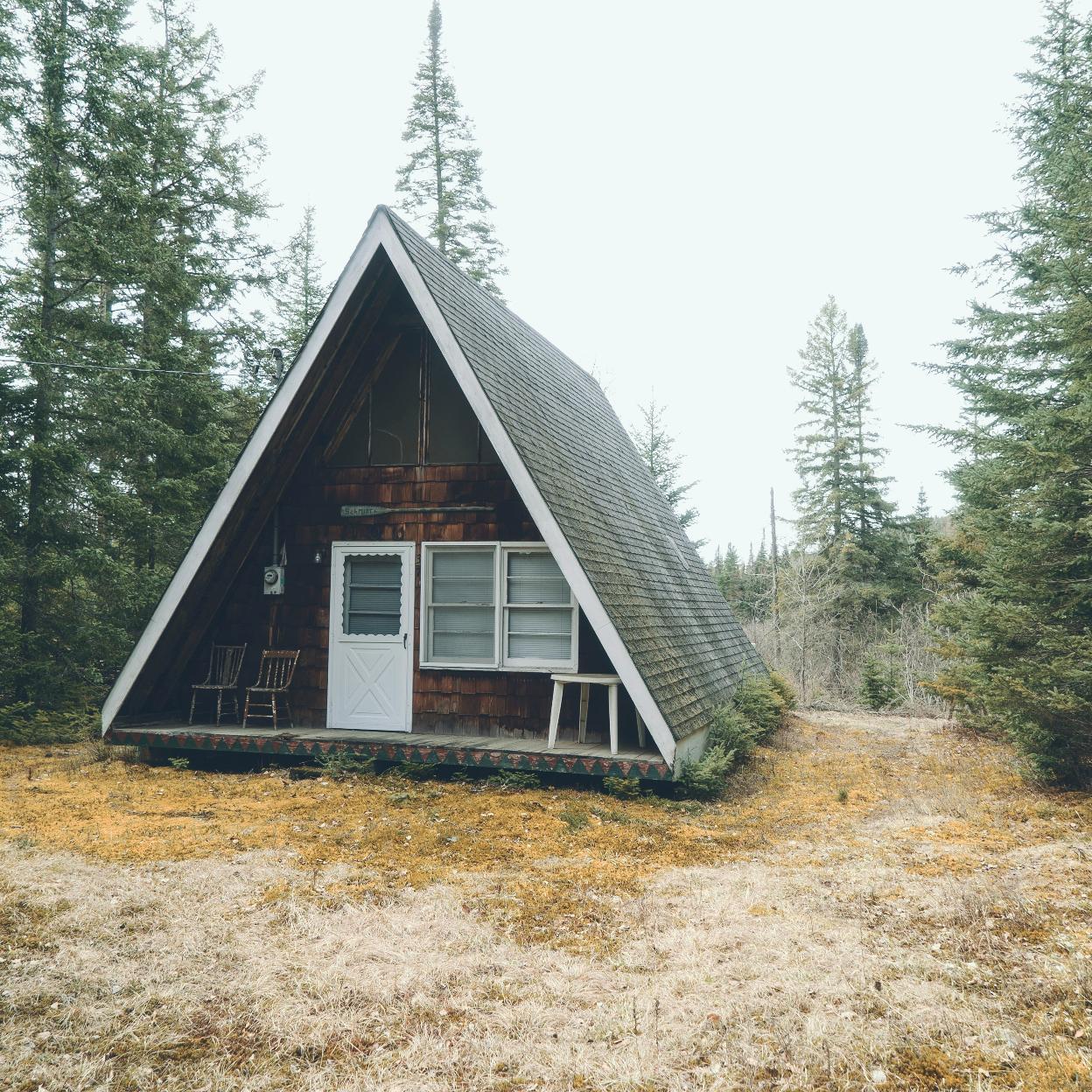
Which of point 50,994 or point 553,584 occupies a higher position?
point 553,584

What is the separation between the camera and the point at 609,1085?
2674 millimetres

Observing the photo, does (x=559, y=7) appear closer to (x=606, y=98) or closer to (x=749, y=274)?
(x=606, y=98)

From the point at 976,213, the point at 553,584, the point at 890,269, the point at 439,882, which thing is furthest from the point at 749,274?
the point at 439,882

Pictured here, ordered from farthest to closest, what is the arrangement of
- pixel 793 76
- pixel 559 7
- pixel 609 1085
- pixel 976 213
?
1. pixel 559 7
2. pixel 793 76
3. pixel 976 213
4. pixel 609 1085

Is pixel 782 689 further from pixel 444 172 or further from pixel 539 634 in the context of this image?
pixel 444 172

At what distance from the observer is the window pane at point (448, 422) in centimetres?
848

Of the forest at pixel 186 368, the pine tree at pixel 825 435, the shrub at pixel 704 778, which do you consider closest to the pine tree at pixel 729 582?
the pine tree at pixel 825 435

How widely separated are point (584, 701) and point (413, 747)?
68.0 inches

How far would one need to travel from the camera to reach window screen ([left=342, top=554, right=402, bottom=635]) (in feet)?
28.3

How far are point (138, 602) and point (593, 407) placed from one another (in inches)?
299

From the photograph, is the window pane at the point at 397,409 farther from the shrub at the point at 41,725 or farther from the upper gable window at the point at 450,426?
the shrub at the point at 41,725

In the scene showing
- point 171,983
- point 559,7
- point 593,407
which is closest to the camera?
point 171,983

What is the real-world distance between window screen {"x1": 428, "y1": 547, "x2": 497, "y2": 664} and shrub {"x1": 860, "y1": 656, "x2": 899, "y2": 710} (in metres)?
11.1

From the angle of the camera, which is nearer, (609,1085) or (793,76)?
(609,1085)
